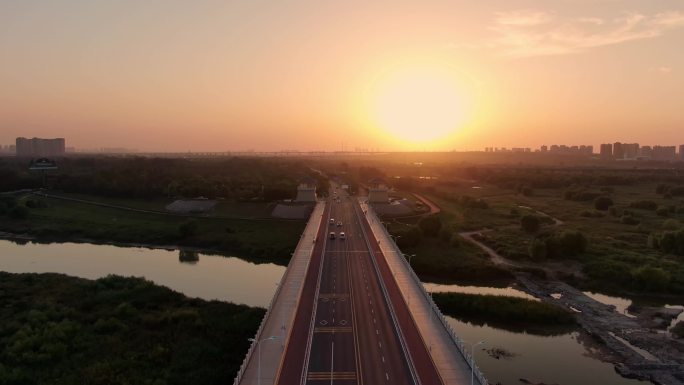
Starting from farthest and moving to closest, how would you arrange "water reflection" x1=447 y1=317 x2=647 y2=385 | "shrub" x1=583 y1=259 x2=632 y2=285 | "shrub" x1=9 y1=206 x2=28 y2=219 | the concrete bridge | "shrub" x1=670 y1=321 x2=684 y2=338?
1. "shrub" x1=9 y1=206 x2=28 y2=219
2. "shrub" x1=583 y1=259 x2=632 y2=285
3. "shrub" x1=670 y1=321 x2=684 y2=338
4. "water reflection" x1=447 y1=317 x2=647 y2=385
5. the concrete bridge

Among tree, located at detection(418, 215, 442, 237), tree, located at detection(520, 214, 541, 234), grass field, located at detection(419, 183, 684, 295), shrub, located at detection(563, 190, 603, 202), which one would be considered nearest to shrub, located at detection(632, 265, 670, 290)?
grass field, located at detection(419, 183, 684, 295)

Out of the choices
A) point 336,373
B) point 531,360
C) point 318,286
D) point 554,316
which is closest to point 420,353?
point 336,373

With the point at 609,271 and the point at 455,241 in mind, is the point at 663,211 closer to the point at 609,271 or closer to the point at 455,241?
the point at 609,271

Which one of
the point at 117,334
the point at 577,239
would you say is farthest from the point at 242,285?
the point at 577,239

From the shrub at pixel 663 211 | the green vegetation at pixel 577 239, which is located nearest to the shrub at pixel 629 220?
the green vegetation at pixel 577 239

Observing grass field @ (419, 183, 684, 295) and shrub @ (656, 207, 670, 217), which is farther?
shrub @ (656, 207, 670, 217)

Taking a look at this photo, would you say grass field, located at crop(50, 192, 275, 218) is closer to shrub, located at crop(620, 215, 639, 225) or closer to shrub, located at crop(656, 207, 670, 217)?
shrub, located at crop(620, 215, 639, 225)

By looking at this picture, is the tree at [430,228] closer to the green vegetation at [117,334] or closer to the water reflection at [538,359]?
the water reflection at [538,359]
